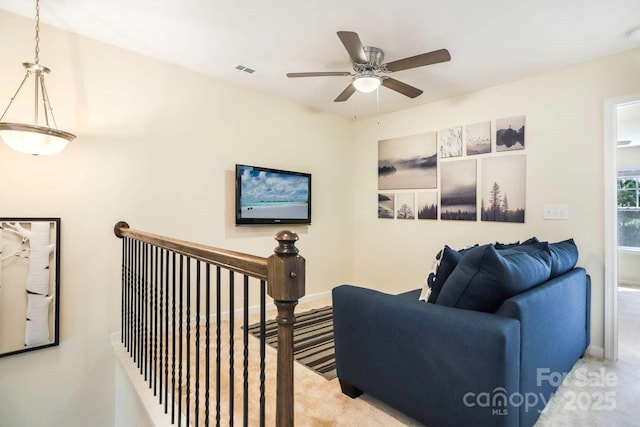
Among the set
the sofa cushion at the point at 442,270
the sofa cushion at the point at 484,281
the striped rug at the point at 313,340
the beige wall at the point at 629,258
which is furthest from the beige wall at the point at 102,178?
the beige wall at the point at 629,258

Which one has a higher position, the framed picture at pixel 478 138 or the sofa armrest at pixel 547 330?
the framed picture at pixel 478 138

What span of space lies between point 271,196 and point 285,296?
271 centimetres

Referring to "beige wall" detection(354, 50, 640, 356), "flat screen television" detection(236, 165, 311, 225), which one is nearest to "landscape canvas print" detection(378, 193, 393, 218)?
"beige wall" detection(354, 50, 640, 356)

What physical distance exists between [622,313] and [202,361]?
453 centimetres

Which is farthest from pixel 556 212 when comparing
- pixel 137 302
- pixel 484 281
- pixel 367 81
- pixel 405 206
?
pixel 137 302

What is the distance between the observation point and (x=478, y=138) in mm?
3334

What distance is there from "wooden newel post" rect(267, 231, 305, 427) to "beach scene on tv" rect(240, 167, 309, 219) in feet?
8.14

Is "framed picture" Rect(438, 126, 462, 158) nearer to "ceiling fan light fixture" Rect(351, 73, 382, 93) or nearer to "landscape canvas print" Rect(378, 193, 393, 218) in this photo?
"landscape canvas print" Rect(378, 193, 393, 218)

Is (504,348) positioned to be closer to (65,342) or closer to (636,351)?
(636,351)

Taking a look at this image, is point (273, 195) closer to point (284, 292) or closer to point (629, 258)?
point (284, 292)

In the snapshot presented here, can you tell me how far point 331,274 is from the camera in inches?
167

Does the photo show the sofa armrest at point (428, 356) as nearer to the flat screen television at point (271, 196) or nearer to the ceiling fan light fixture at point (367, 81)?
the ceiling fan light fixture at point (367, 81)

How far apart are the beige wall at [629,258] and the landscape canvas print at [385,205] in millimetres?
4429

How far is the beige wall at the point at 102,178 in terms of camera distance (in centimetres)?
221
